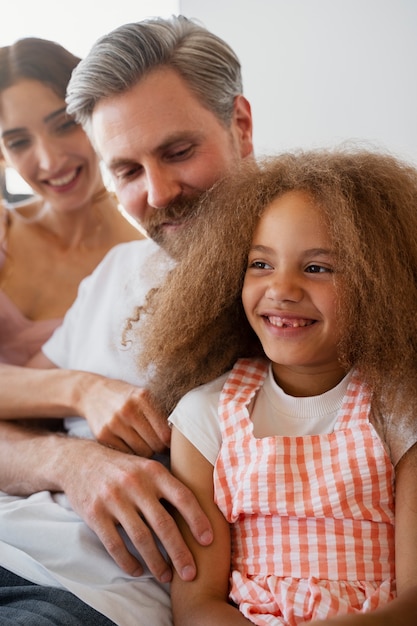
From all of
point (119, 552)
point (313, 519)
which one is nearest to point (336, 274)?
point (313, 519)

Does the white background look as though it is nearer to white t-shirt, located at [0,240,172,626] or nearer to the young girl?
white t-shirt, located at [0,240,172,626]

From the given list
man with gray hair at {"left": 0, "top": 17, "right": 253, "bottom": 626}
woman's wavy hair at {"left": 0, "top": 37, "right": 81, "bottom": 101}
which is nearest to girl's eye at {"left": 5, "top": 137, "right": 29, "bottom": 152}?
woman's wavy hair at {"left": 0, "top": 37, "right": 81, "bottom": 101}

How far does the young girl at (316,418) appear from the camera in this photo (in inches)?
47.2

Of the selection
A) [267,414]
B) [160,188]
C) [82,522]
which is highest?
[160,188]

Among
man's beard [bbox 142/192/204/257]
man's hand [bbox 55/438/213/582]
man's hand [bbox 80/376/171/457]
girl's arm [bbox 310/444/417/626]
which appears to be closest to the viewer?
girl's arm [bbox 310/444/417/626]

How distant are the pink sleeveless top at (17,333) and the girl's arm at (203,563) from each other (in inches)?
30.4

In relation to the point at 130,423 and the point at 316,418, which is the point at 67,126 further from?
the point at 316,418

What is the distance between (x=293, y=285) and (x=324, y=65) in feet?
3.62

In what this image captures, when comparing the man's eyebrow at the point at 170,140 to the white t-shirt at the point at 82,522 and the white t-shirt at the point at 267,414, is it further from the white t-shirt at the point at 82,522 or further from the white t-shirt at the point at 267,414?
the white t-shirt at the point at 267,414

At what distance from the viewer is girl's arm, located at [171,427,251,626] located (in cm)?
120

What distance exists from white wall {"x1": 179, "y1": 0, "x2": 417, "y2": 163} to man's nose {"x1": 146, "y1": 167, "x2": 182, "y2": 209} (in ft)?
0.94

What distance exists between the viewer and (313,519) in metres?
1.24

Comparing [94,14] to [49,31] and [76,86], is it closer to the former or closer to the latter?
[49,31]

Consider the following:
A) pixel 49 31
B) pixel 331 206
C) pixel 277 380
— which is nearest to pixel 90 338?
pixel 277 380
